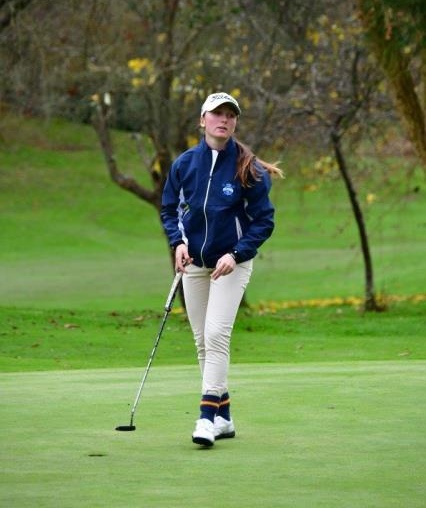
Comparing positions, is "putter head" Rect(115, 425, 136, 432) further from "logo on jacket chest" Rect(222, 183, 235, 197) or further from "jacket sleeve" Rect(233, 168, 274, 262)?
"logo on jacket chest" Rect(222, 183, 235, 197)

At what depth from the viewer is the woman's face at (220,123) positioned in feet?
26.2

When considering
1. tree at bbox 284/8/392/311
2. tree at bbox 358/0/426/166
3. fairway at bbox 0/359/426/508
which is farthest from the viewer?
tree at bbox 284/8/392/311

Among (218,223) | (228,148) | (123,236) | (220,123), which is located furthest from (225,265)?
(123,236)

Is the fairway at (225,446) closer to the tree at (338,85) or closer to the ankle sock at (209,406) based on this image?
the ankle sock at (209,406)

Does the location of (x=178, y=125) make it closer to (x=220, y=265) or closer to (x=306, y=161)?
(x=306, y=161)

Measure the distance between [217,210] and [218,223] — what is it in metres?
0.09

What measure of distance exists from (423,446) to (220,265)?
1.50m

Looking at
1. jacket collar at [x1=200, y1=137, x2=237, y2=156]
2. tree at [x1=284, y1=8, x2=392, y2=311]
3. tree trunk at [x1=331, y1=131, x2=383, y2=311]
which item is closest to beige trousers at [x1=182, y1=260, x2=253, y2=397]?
jacket collar at [x1=200, y1=137, x2=237, y2=156]

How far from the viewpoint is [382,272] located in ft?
121

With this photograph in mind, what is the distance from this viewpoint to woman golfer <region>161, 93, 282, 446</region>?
791 centimetres

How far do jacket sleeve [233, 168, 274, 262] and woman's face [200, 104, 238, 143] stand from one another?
1.03ft

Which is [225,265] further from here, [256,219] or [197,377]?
[197,377]

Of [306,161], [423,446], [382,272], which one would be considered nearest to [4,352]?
[306,161]

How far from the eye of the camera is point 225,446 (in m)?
7.57
